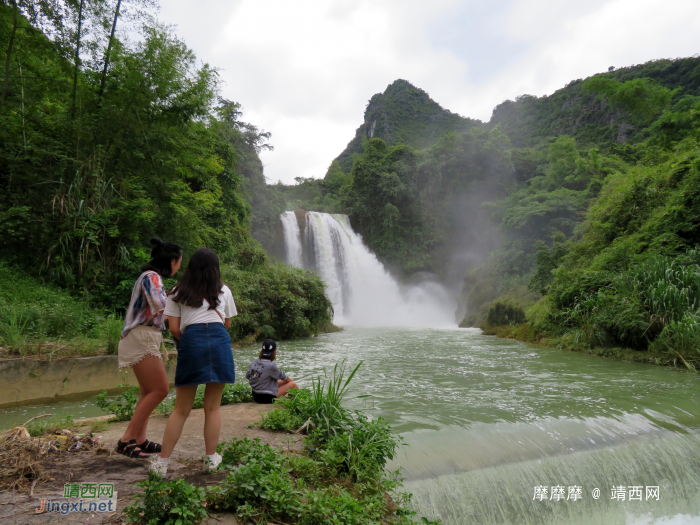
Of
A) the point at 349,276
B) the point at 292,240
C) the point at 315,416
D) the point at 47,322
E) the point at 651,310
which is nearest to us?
the point at 315,416

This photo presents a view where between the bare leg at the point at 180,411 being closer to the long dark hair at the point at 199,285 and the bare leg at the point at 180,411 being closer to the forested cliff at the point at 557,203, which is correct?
the long dark hair at the point at 199,285

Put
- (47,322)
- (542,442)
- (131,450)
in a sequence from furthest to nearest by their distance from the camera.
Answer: (47,322) → (542,442) → (131,450)

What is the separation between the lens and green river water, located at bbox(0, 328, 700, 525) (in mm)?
3705

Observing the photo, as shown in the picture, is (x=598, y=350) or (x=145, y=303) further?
(x=598, y=350)

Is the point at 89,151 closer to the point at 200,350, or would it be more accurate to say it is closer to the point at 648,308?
the point at 200,350

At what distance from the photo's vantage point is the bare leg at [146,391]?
301 cm

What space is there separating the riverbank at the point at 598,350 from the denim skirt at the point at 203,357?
977cm

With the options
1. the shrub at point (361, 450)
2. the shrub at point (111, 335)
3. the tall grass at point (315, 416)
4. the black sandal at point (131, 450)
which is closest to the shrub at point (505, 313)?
the tall grass at point (315, 416)

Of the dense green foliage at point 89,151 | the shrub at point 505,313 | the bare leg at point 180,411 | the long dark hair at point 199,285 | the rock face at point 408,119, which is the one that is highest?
the rock face at point 408,119

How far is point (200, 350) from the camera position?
270cm

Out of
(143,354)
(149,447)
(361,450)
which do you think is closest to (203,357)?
(143,354)

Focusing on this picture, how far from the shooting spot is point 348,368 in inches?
349

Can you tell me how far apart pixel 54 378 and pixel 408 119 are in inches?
2989

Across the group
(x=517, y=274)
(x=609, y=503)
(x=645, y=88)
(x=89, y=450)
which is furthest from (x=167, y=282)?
(x=645, y=88)
